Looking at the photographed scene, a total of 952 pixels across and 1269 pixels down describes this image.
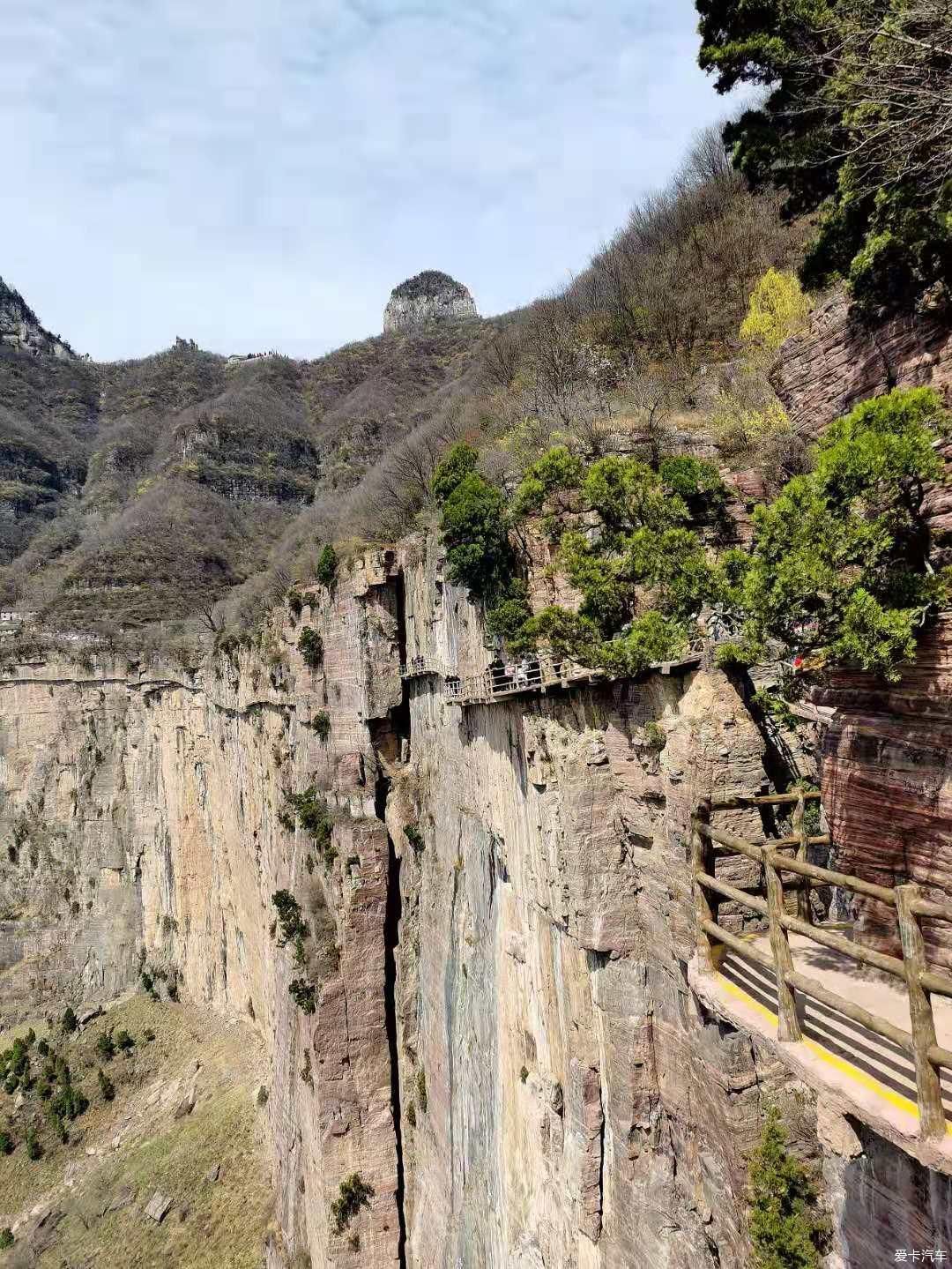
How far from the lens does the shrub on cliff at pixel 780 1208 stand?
831 centimetres

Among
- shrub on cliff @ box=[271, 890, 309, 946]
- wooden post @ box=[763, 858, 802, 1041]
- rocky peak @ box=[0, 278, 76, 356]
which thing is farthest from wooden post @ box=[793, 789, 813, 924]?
rocky peak @ box=[0, 278, 76, 356]

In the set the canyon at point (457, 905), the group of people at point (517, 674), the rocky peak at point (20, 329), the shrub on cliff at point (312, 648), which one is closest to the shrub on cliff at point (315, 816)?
the canyon at point (457, 905)

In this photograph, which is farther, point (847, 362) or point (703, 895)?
point (847, 362)

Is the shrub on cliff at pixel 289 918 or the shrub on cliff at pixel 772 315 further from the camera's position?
the shrub on cliff at pixel 289 918

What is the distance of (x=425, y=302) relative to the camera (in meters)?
106

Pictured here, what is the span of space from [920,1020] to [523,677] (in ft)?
34.9

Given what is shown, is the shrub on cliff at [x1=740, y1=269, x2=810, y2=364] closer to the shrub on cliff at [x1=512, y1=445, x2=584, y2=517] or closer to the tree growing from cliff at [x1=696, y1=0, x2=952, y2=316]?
the tree growing from cliff at [x1=696, y1=0, x2=952, y2=316]

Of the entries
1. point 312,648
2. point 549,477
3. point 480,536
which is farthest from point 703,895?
point 312,648

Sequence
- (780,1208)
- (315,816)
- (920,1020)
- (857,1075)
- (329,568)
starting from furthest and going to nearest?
(315,816) → (329,568) → (780,1208) → (857,1075) → (920,1020)

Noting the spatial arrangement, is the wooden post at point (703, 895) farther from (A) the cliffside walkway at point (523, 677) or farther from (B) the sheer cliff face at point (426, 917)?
(A) the cliffside walkway at point (523, 677)

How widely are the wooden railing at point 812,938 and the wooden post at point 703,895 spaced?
1 cm

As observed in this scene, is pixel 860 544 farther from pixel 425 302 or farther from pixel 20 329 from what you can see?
pixel 20 329

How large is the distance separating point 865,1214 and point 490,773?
11.7 meters

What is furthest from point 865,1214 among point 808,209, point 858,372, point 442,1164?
point 442,1164
